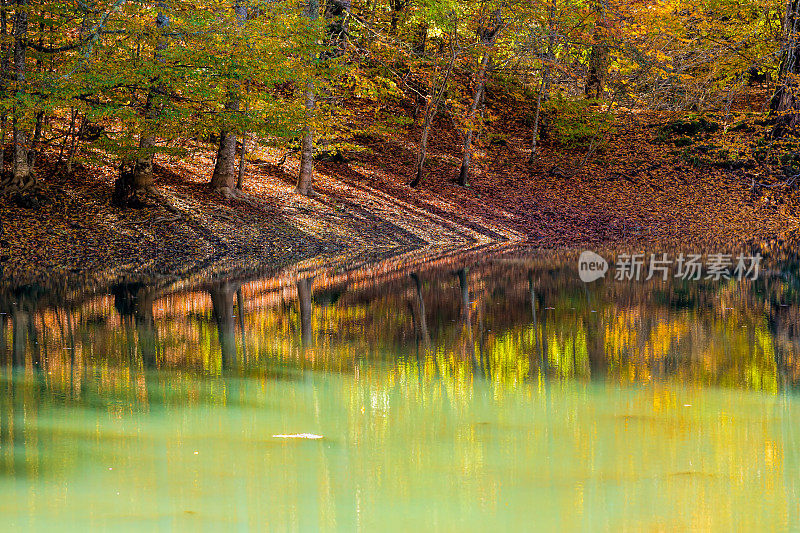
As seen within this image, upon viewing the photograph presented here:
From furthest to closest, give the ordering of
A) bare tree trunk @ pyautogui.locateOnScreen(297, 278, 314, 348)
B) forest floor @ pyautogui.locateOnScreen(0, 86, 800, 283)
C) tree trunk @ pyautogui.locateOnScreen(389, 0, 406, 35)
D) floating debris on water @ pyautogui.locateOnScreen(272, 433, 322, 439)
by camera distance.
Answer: tree trunk @ pyautogui.locateOnScreen(389, 0, 406, 35)
forest floor @ pyautogui.locateOnScreen(0, 86, 800, 283)
bare tree trunk @ pyautogui.locateOnScreen(297, 278, 314, 348)
floating debris on water @ pyautogui.locateOnScreen(272, 433, 322, 439)

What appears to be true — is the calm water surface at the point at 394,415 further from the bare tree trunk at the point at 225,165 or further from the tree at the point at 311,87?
the tree at the point at 311,87

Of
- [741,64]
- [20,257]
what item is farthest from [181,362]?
[741,64]

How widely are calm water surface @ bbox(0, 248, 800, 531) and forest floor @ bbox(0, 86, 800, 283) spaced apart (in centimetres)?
442

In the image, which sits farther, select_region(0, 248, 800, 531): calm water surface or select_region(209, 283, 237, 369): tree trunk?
select_region(209, 283, 237, 369): tree trunk

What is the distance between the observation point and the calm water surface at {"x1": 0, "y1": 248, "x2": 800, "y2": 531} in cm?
384

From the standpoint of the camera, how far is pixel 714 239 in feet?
67.6

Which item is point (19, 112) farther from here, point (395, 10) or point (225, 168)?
point (395, 10)

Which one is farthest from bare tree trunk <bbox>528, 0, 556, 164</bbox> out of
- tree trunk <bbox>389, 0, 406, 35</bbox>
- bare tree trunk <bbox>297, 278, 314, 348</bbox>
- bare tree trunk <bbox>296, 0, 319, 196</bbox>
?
bare tree trunk <bbox>297, 278, 314, 348</bbox>

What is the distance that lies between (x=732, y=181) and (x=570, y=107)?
5.73 m

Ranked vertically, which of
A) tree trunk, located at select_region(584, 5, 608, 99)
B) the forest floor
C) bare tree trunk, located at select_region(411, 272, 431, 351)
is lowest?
bare tree trunk, located at select_region(411, 272, 431, 351)

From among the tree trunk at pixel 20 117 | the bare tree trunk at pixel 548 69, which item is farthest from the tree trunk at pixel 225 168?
the bare tree trunk at pixel 548 69

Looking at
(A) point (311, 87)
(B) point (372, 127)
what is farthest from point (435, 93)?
(A) point (311, 87)

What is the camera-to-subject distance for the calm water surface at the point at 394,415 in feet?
12.6

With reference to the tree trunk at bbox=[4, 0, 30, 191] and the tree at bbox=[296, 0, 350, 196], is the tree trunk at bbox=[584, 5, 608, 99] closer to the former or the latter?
the tree at bbox=[296, 0, 350, 196]
